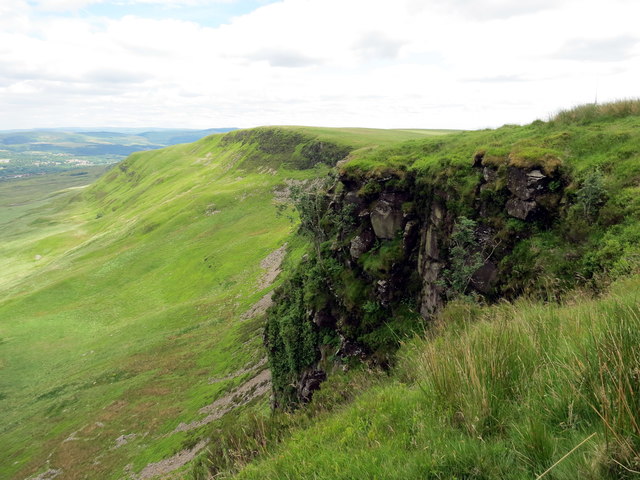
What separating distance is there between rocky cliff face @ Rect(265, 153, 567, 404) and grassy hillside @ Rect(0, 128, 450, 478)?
10.5m

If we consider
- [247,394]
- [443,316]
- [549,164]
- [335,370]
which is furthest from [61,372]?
[549,164]

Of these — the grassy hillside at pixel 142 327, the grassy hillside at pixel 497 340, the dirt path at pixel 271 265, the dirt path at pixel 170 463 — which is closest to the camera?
the grassy hillside at pixel 497 340

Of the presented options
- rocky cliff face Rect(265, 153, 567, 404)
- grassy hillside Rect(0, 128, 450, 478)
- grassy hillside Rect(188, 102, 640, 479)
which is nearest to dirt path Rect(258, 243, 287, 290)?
grassy hillside Rect(0, 128, 450, 478)

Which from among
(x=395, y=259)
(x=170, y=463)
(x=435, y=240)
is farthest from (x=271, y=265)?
(x=435, y=240)

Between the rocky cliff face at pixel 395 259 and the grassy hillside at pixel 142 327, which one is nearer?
the rocky cliff face at pixel 395 259

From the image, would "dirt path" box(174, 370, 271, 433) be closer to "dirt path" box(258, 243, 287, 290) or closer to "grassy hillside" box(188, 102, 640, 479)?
"grassy hillside" box(188, 102, 640, 479)

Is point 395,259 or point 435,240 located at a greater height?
point 435,240

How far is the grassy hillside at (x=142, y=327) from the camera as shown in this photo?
4266 centimetres

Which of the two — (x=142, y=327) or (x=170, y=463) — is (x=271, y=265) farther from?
(x=170, y=463)

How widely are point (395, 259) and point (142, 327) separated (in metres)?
62.0

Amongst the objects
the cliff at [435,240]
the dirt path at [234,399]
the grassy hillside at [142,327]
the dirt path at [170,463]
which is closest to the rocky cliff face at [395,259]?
the cliff at [435,240]

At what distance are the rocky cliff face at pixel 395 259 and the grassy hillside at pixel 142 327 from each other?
10450 millimetres

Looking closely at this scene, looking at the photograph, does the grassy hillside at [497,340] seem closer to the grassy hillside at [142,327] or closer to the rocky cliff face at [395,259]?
the rocky cliff face at [395,259]

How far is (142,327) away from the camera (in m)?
70.4
